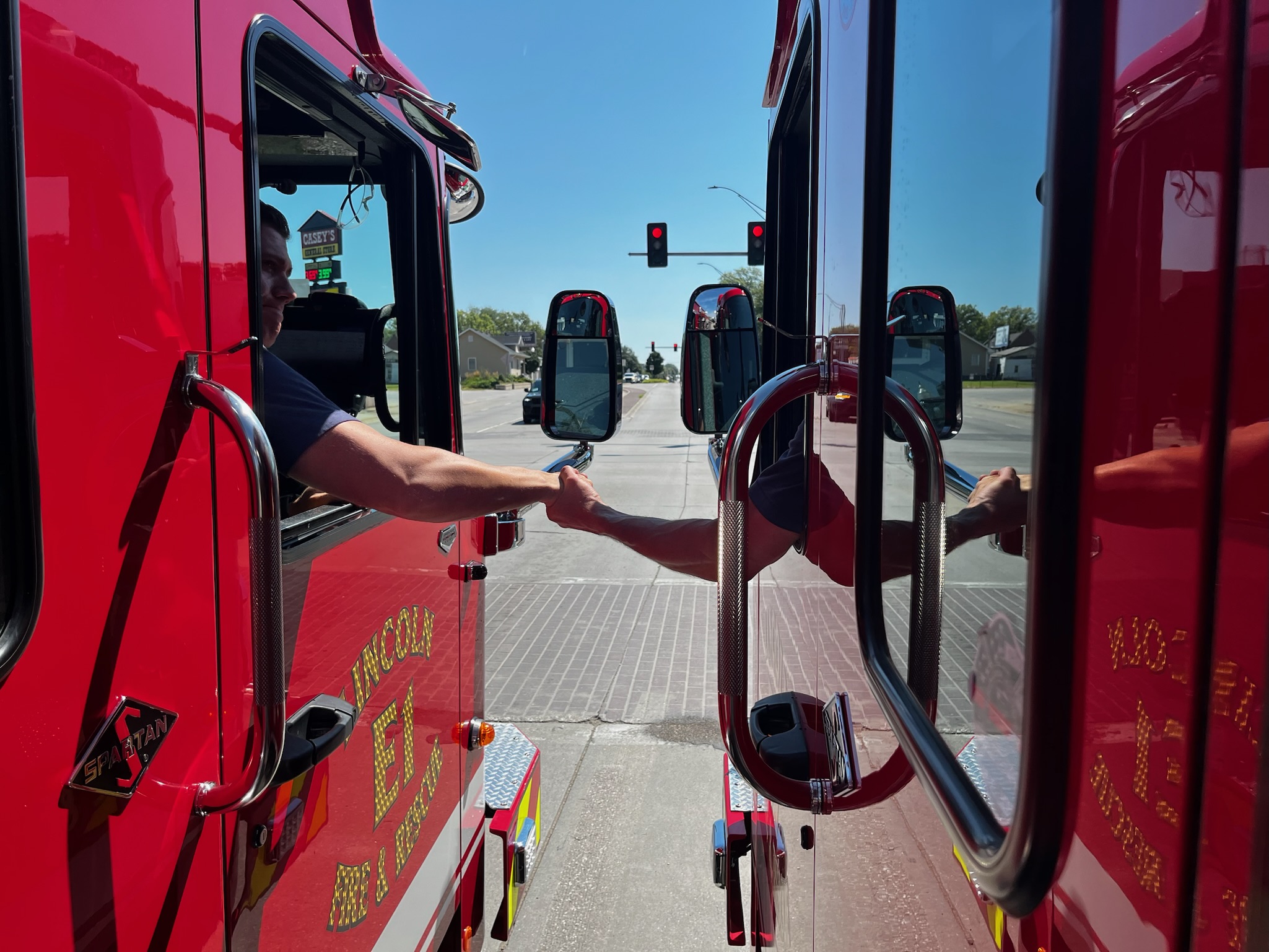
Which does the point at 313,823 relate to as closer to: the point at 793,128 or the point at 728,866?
the point at 728,866

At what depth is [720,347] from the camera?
1946 mm

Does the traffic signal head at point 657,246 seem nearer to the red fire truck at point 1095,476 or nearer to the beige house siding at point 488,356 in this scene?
the red fire truck at point 1095,476

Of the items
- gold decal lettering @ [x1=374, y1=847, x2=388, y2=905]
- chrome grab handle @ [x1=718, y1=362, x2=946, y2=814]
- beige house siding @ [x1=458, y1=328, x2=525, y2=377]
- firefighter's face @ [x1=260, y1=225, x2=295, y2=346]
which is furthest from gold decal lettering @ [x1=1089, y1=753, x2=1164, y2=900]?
beige house siding @ [x1=458, y1=328, x2=525, y2=377]

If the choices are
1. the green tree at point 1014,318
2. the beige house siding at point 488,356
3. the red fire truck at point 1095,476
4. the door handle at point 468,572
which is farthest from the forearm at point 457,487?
the beige house siding at point 488,356

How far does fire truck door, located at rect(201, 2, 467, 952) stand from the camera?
132 cm

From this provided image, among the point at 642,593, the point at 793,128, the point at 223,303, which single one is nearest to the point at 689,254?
the point at 642,593

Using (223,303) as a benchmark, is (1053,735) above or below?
below

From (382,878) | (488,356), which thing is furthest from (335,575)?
(488,356)

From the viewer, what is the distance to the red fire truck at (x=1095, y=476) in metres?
0.49

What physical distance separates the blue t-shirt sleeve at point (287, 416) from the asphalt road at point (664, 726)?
992 millimetres

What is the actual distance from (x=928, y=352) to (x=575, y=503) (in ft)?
3.74

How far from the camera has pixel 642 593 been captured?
26.7 ft

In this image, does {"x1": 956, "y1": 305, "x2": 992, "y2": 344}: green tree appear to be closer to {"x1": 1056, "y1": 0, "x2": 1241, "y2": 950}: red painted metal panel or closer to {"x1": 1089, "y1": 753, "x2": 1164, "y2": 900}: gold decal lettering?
{"x1": 1056, "y1": 0, "x2": 1241, "y2": 950}: red painted metal panel

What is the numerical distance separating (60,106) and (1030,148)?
3.13ft
